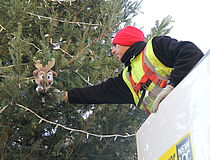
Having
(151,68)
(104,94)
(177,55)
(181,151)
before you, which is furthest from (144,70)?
(181,151)

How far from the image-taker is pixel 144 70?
2.26 meters

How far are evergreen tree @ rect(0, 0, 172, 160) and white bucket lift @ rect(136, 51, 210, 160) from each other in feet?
4.05

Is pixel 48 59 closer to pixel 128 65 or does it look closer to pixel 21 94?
pixel 21 94

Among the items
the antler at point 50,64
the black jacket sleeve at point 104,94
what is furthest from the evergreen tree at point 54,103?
the black jacket sleeve at point 104,94

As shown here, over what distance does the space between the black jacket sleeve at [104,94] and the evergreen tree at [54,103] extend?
0.19 m

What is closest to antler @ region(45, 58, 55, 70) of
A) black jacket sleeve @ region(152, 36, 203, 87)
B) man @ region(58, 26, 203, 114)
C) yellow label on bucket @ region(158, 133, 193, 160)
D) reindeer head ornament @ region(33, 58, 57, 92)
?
reindeer head ornament @ region(33, 58, 57, 92)

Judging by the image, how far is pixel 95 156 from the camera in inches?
137

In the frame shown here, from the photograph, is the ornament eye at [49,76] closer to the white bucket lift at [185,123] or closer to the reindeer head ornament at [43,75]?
the reindeer head ornament at [43,75]

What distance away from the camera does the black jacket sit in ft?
6.08

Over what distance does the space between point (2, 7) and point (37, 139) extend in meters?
1.28

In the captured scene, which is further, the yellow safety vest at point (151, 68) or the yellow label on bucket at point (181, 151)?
the yellow safety vest at point (151, 68)

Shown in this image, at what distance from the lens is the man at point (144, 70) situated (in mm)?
1880

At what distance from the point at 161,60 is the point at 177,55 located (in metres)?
0.17

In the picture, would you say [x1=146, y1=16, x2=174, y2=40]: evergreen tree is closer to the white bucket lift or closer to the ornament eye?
the ornament eye
